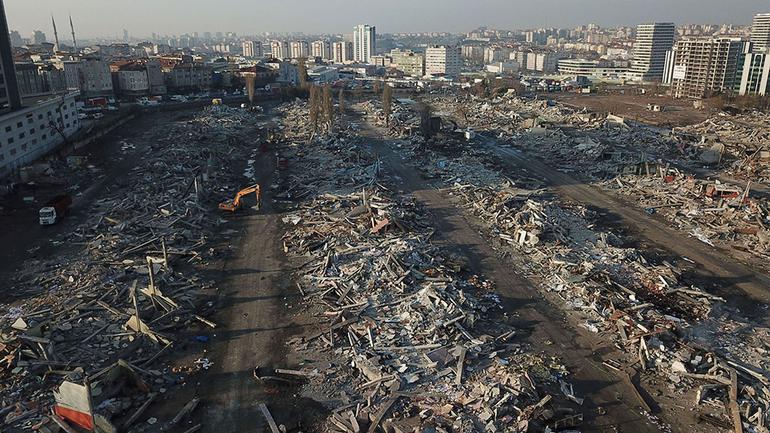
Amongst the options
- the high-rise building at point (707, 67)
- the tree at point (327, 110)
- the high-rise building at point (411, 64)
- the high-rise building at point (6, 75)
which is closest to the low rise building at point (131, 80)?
the high-rise building at point (6, 75)

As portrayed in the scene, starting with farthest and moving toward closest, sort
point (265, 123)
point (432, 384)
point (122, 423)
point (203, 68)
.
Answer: point (203, 68) → point (265, 123) → point (432, 384) → point (122, 423)

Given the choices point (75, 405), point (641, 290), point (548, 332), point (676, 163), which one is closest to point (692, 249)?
point (641, 290)

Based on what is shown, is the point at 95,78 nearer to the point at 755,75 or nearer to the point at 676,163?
the point at 676,163

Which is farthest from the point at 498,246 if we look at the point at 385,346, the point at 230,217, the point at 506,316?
the point at 230,217

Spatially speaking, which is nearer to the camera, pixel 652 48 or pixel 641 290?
pixel 641 290

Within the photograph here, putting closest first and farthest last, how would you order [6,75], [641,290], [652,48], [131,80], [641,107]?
[641,290] → [6,75] → [641,107] → [131,80] → [652,48]

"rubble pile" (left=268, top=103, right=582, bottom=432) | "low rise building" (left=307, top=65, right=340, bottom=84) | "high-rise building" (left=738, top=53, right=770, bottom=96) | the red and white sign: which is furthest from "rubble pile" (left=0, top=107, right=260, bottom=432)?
"low rise building" (left=307, top=65, right=340, bottom=84)

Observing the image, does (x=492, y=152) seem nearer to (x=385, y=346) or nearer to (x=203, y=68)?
(x=385, y=346)
